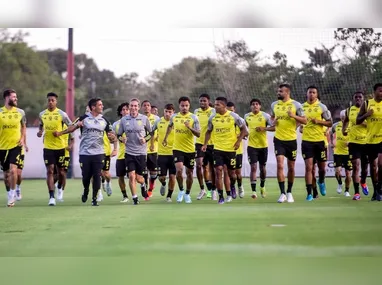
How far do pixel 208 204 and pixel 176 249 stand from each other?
7.00 m

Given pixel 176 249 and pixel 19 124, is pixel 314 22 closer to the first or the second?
pixel 176 249

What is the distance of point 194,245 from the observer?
328 inches

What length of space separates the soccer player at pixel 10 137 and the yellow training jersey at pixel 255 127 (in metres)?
5.38

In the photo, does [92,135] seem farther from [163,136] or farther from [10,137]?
[163,136]

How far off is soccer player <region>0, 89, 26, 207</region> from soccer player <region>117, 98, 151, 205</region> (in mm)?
1956

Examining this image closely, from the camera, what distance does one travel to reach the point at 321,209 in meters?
13.0

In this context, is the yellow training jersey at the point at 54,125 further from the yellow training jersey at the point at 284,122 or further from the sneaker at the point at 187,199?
the yellow training jersey at the point at 284,122

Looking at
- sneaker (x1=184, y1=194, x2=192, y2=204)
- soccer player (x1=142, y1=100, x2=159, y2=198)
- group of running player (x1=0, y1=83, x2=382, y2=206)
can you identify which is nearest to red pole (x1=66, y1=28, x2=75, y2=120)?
soccer player (x1=142, y1=100, x2=159, y2=198)

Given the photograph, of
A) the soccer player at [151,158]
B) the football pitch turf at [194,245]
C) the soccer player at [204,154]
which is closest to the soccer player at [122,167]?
the soccer player at [151,158]

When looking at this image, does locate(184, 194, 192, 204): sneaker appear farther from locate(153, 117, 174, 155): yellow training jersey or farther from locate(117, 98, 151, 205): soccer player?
locate(153, 117, 174, 155): yellow training jersey

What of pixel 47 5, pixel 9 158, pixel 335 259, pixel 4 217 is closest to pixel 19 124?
pixel 9 158

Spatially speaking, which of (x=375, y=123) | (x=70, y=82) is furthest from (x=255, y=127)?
(x=70, y=82)

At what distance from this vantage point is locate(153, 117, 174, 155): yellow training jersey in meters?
17.5

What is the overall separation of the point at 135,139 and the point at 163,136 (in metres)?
2.60
